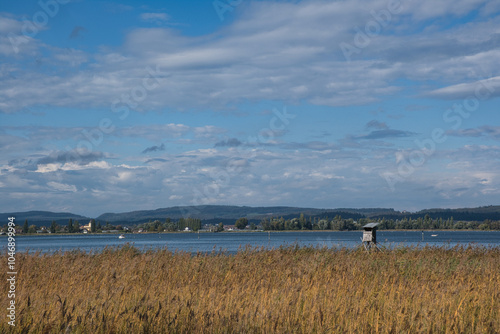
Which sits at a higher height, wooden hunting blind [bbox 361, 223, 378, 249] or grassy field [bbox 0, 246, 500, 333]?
wooden hunting blind [bbox 361, 223, 378, 249]

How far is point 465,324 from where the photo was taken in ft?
28.2

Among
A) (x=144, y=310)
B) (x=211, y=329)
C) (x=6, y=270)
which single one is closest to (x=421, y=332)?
(x=211, y=329)

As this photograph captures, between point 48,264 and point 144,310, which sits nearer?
point 144,310

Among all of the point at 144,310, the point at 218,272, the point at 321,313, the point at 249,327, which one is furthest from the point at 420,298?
the point at 218,272

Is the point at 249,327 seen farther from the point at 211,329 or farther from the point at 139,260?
the point at 139,260

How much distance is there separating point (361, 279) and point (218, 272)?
4104 mm

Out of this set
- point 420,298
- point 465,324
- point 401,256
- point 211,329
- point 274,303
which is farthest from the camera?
point 401,256

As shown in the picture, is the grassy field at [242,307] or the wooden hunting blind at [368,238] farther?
the wooden hunting blind at [368,238]

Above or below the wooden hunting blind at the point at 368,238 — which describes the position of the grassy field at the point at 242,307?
below

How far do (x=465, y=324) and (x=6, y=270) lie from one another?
1201 centimetres

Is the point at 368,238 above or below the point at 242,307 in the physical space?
above

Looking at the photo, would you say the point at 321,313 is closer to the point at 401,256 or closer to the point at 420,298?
the point at 420,298

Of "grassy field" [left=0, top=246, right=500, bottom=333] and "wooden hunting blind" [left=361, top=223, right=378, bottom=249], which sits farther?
"wooden hunting blind" [left=361, top=223, right=378, bottom=249]

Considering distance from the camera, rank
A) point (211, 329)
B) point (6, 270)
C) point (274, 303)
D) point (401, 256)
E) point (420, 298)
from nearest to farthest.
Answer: point (211, 329) < point (274, 303) < point (420, 298) < point (6, 270) < point (401, 256)
